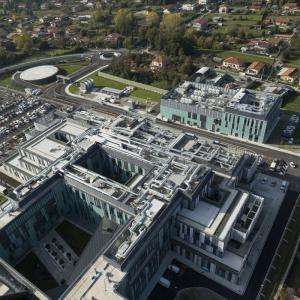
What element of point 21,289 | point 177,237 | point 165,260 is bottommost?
point 165,260

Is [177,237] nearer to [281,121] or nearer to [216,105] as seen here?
[216,105]

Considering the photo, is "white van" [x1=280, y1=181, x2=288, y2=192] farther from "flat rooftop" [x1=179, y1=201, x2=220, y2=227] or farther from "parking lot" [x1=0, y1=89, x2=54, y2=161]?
"parking lot" [x1=0, y1=89, x2=54, y2=161]

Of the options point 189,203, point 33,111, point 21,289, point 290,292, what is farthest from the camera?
point 33,111

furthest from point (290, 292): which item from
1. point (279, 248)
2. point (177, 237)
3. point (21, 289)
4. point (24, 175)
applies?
point (24, 175)

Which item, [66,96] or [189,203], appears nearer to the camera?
[189,203]

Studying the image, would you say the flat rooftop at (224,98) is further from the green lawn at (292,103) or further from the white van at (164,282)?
the white van at (164,282)

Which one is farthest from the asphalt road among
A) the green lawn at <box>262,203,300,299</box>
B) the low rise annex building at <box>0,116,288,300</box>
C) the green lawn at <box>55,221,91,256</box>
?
the green lawn at <box>55,221,91,256</box>

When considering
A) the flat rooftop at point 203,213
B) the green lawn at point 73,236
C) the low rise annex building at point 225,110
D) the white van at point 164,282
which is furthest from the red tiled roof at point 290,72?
the green lawn at point 73,236
